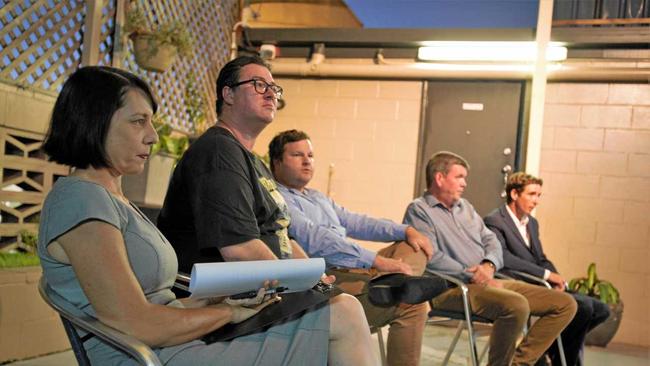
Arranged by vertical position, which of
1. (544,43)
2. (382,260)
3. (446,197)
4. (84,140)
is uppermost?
(544,43)

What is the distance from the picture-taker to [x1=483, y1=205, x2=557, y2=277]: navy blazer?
3887mm

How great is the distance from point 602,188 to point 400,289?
12.7 ft

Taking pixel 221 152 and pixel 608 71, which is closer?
pixel 221 152

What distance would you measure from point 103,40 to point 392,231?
2.28m

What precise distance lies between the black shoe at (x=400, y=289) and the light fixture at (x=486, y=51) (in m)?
3.69

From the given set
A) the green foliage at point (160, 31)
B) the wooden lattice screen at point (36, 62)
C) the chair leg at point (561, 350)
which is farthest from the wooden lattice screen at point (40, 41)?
the chair leg at point (561, 350)

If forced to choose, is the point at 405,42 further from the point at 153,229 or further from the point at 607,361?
the point at 153,229

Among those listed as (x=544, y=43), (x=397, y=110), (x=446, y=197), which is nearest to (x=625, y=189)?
(x=544, y=43)

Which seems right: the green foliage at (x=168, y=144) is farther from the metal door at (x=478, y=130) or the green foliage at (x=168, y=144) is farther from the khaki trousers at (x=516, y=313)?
the metal door at (x=478, y=130)

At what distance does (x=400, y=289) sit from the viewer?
243 centimetres

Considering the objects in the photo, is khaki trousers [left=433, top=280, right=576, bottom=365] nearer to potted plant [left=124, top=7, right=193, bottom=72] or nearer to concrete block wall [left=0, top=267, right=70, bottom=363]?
concrete block wall [left=0, top=267, right=70, bottom=363]

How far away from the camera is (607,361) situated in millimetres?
4738

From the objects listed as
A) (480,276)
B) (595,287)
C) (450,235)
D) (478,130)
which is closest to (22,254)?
(450,235)

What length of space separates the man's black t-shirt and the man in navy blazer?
2119 mm
